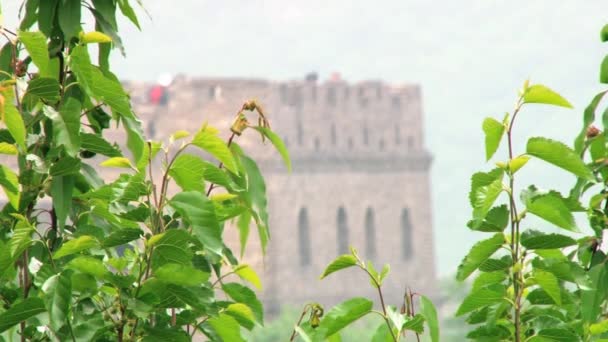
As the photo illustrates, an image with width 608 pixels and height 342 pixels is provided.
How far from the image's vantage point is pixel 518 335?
203 cm

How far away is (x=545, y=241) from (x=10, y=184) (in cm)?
77

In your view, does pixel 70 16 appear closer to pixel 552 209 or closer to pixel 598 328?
pixel 552 209

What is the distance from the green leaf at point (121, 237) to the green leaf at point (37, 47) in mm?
267

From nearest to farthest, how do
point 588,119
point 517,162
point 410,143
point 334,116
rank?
point 517,162, point 588,119, point 334,116, point 410,143

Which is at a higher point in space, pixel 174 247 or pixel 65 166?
pixel 65 166

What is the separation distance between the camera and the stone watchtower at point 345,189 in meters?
58.1

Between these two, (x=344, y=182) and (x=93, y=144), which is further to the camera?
(x=344, y=182)

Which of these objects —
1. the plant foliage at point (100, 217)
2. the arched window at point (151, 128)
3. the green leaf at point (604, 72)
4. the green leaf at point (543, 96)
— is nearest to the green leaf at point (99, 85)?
the plant foliage at point (100, 217)

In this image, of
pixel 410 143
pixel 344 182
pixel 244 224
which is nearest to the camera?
pixel 244 224

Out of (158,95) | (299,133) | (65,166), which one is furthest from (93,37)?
(299,133)

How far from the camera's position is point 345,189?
5978cm

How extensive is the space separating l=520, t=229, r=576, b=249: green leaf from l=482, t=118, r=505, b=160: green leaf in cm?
14

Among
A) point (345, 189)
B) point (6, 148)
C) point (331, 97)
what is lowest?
point (345, 189)

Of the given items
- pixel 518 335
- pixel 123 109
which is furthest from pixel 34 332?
pixel 518 335
